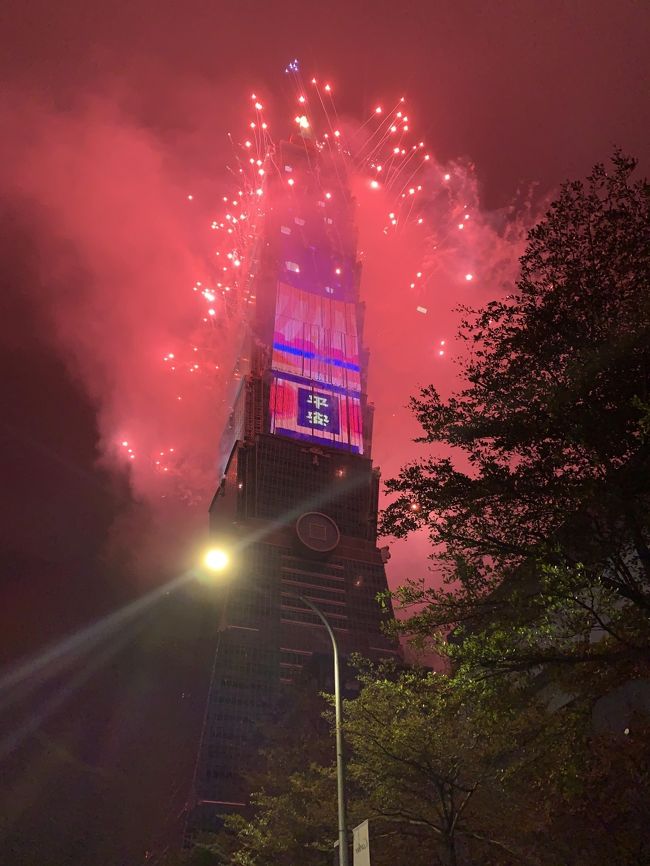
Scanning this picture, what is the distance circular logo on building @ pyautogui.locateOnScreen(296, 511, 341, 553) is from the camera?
13712cm

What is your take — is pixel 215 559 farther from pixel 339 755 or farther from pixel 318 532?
pixel 318 532

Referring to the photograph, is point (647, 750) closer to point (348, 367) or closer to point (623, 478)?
point (623, 478)

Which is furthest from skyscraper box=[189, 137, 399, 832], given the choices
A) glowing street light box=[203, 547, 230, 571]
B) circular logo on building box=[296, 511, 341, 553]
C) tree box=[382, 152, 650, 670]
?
tree box=[382, 152, 650, 670]

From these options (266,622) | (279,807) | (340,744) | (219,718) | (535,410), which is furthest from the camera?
(266,622)

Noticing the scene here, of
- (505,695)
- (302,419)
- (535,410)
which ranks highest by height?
(302,419)

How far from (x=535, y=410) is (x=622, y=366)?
1.88 m

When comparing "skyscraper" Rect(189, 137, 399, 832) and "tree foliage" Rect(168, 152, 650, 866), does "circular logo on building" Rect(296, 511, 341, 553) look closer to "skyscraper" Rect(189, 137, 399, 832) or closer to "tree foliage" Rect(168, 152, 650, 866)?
"skyscraper" Rect(189, 137, 399, 832)

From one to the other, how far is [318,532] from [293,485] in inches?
504

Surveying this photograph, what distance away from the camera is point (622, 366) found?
12164mm

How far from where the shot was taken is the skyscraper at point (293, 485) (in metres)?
124

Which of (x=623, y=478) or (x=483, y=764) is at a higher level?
(x=623, y=478)

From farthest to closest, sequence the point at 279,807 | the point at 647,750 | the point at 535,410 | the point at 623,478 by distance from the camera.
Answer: the point at 279,807
the point at 647,750
the point at 535,410
the point at 623,478

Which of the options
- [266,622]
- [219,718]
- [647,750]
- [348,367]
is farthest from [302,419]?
[647,750]

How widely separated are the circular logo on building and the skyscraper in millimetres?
255
